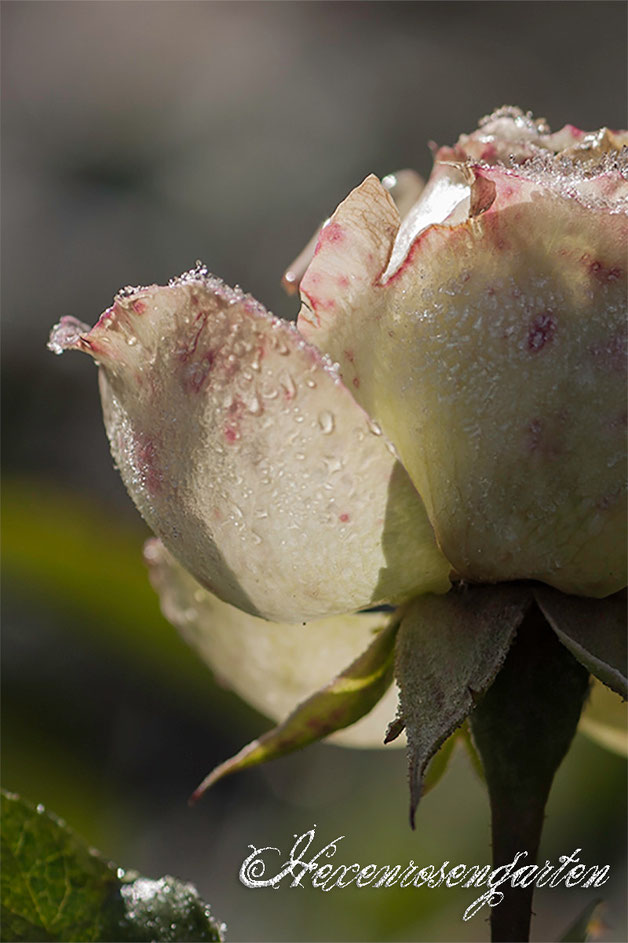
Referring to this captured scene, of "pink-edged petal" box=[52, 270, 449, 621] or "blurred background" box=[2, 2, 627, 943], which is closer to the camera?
"pink-edged petal" box=[52, 270, 449, 621]

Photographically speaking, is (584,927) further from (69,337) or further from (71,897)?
(69,337)

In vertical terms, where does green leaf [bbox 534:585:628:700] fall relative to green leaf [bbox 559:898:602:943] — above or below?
above

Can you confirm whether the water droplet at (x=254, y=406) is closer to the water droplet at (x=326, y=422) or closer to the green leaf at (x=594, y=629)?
the water droplet at (x=326, y=422)

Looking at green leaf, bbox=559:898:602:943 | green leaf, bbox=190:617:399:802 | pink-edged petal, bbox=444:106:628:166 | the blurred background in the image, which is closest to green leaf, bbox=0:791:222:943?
green leaf, bbox=190:617:399:802

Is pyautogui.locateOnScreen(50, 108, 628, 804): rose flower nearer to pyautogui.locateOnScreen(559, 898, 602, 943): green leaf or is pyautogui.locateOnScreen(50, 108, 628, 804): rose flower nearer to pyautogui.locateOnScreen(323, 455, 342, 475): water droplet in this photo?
pyautogui.locateOnScreen(323, 455, 342, 475): water droplet

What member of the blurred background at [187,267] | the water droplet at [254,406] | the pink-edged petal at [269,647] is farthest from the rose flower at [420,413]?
the blurred background at [187,267]

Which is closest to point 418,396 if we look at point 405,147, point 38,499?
point 38,499

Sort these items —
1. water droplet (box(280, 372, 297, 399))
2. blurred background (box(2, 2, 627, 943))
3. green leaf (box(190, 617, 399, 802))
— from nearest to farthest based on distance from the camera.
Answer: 1. water droplet (box(280, 372, 297, 399))
2. green leaf (box(190, 617, 399, 802))
3. blurred background (box(2, 2, 627, 943))
